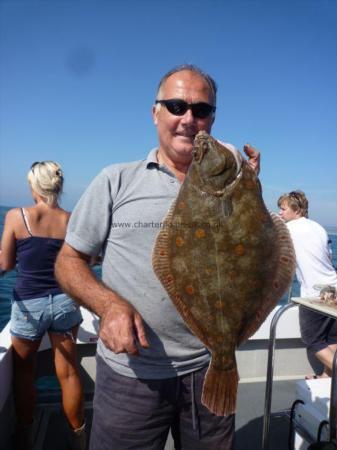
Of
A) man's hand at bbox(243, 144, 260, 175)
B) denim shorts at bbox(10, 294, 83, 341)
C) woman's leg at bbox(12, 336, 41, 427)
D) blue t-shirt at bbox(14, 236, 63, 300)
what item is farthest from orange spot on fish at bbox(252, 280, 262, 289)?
woman's leg at bbox(12, 336, 41, 427)

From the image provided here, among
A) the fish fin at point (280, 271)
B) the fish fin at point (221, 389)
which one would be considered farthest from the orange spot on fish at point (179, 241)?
the fish fin at point (221, 389)

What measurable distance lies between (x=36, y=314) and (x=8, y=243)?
74 cm

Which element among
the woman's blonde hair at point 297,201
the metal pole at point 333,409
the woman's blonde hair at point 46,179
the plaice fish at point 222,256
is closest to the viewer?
the plaice fish at point 222,256

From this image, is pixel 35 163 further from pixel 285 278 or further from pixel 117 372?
pixel 285 278

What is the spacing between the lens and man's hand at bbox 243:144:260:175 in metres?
1.77

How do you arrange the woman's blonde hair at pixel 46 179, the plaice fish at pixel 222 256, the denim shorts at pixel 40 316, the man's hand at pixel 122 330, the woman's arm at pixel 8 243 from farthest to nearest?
the woman's blonde hair at pixel 46 179 → the woman's arm at pixel 8 243 → the denim shorts at pixel 40 316 → the plaice fish at pixel 222 256 → the man's hand at pixel 122 330

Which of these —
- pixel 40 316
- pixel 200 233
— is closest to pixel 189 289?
pixel 200 233

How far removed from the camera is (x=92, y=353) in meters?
4.59

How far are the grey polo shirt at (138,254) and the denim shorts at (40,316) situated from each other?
5.32ft

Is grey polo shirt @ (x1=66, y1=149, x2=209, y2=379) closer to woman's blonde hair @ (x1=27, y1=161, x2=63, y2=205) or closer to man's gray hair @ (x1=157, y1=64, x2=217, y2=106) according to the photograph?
man's gray hair @ (x1=157, y1=64, x2=217, y2=106)

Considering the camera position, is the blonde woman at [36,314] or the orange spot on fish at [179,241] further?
the blonde woman at [36,314]

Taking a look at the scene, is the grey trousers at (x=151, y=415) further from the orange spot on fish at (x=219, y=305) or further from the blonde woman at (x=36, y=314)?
the blonde woman at (x=36, y=314)

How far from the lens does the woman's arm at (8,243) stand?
3.63 metres

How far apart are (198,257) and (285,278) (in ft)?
1.36
